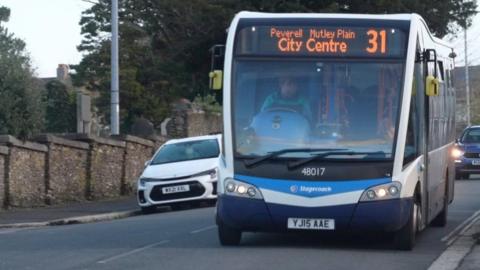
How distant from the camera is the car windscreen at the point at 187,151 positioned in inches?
975

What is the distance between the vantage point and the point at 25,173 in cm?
2502

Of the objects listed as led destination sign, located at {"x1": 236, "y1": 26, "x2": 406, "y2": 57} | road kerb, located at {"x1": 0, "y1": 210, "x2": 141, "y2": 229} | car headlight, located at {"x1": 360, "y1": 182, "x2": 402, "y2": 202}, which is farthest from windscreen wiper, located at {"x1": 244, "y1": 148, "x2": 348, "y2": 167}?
road kerb, located at {"x1": 0, "y1": 210, "x2": 141, "y2": 229}

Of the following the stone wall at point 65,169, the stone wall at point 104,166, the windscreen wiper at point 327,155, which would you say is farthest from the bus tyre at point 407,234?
the stone wall at point 104,166

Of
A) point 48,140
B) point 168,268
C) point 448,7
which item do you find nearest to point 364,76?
point 168,268

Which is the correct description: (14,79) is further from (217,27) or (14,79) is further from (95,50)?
(95,50)

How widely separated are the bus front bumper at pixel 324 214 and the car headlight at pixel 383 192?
0.17 feet

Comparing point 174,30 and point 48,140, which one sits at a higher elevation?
point 174,30

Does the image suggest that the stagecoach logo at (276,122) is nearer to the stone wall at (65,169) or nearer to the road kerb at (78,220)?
the road kerb at (78,220)

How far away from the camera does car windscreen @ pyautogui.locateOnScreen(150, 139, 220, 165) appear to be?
2477 cm

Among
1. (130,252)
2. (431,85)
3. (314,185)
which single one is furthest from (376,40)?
(130,252)

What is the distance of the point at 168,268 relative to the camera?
12102 millimetres

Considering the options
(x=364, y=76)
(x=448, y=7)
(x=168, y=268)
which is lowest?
(x=168, y=268)

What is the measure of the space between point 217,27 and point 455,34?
31.8 ft

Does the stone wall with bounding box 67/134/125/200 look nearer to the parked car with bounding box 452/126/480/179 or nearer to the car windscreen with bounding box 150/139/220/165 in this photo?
the car windscreen with bounding box 150/139/220/165
